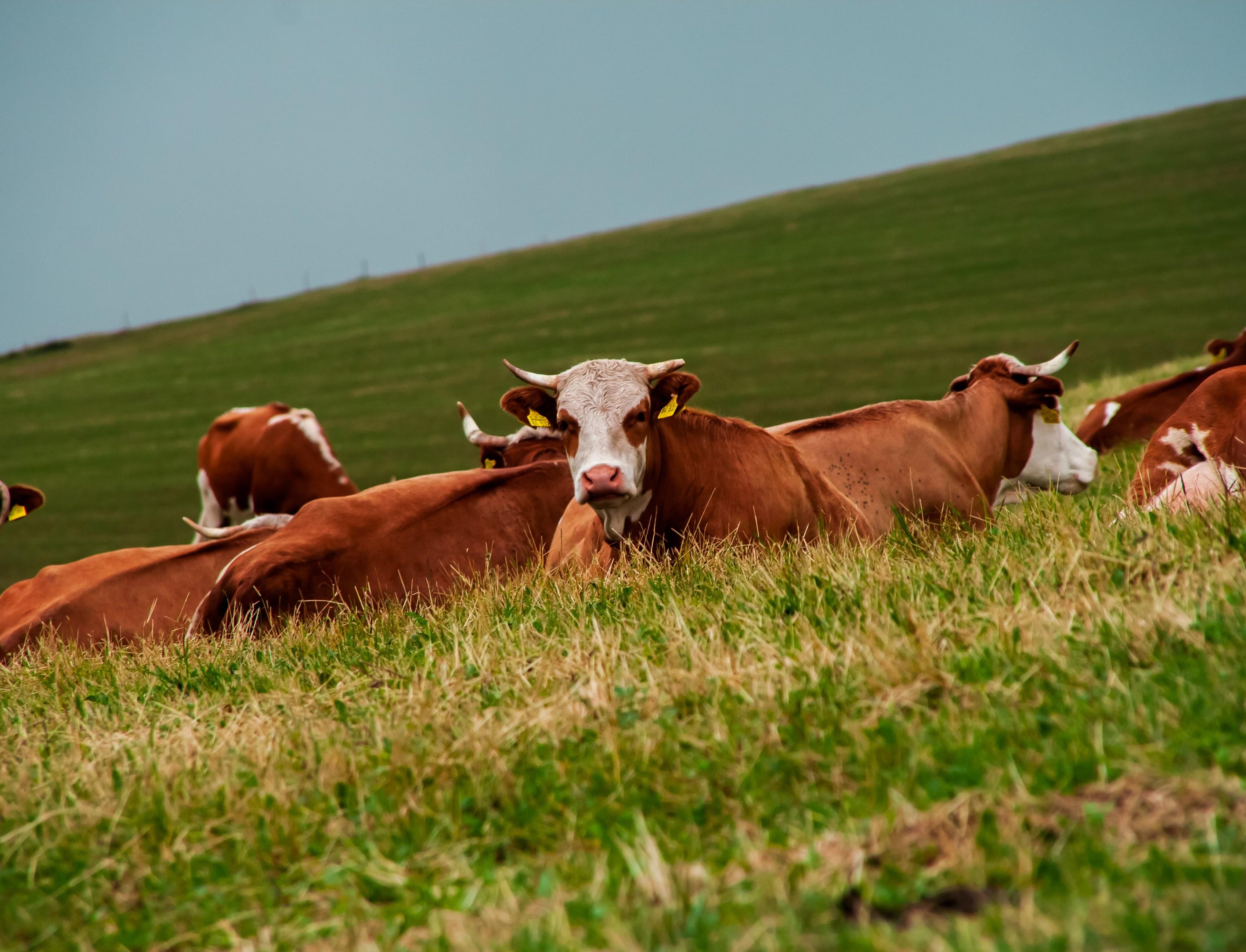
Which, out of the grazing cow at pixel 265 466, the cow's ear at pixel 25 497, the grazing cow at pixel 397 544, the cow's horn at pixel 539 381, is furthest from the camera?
the grazing cow at pixel 265 466

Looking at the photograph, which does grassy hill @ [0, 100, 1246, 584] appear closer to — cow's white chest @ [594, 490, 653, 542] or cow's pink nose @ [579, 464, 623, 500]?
cow's white chest @ [594, 490, 653, 542]

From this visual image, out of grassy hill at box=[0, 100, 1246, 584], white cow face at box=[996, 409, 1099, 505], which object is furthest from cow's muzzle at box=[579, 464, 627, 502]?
grassy hill at box=[0, 100, 1246, 584]

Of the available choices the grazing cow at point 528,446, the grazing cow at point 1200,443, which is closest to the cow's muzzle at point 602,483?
the grazing cow at point 1200,443

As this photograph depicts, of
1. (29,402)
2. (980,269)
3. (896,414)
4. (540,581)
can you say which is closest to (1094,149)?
(980,269)

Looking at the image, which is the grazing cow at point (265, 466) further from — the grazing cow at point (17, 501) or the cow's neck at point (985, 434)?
the cow's neck at point (985, 434)

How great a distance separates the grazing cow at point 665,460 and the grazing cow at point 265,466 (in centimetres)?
878

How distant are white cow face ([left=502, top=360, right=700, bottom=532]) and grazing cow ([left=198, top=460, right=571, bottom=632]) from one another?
951 millimetres

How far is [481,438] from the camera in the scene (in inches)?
413

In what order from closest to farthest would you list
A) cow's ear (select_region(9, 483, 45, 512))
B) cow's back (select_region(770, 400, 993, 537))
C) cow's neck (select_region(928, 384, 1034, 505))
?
cow's back (select_region(770, 400, 993, 537)) → cow's neck (select_region(928, 384, 1034, 505)) → cow's ear (select_region(9, 483, 45, 512))

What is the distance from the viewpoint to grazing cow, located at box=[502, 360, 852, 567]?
6.31 m

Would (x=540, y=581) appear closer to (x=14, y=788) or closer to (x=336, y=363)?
(x=14, y=788)

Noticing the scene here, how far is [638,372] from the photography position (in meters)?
6.59

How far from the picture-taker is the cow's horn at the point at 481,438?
10.2 meters

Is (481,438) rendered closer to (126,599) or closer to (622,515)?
(126,599)
